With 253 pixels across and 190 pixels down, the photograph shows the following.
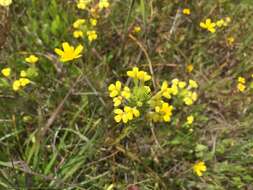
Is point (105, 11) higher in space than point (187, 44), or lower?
higher

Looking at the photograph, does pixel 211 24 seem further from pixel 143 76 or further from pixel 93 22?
pixel 143 76

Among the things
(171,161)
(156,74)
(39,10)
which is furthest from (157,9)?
(171,161)

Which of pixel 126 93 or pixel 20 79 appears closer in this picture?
pixel 126 93

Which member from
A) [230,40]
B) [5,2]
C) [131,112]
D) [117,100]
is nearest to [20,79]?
[5,2]

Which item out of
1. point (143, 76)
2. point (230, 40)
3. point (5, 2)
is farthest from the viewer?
point (230, 40)

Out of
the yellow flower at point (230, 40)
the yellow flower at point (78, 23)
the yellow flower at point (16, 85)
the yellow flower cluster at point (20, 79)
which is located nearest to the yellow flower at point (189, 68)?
the yellow flower at point (230, 40)

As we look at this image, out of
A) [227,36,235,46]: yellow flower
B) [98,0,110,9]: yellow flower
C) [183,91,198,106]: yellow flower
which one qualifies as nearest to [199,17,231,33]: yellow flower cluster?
[227,36,235,46]: yellow flower

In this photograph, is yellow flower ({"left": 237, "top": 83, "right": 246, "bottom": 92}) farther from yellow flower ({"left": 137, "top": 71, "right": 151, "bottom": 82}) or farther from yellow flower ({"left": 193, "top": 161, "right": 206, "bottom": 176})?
yellow flower ({"left": 137, "top": 71, "right": 151, "bottom": 82})

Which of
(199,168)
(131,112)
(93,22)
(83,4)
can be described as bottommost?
(199,168)

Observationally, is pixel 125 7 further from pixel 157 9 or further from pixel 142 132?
pixel 142 132
